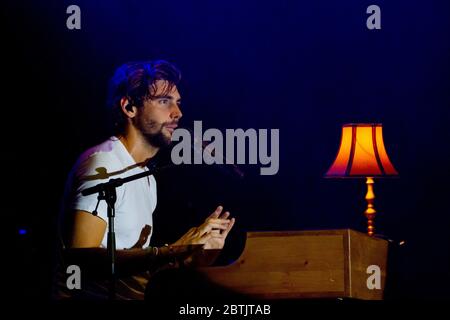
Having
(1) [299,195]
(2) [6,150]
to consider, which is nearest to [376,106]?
(1) [299,195]

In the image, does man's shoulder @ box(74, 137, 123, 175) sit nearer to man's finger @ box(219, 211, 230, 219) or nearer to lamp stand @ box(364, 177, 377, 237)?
man's finger @ box(219, 211, 230, 219)

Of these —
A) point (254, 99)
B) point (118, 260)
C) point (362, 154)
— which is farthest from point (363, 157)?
point (118, 260)

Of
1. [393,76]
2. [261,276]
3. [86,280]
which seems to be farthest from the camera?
[393,76]

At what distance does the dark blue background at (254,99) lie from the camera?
6.79m

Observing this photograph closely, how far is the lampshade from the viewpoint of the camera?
6.45 m

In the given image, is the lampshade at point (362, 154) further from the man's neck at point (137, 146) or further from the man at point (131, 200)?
the man's neck at point (137, 146)

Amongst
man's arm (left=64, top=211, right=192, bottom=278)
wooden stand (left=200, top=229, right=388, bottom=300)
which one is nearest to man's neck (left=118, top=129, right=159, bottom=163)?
man's arm (left=64, top=211, right=192, bottom=278)

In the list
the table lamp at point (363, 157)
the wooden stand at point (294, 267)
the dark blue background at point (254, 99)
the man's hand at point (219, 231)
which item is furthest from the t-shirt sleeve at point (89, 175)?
the wooden stand at point (294, 267)

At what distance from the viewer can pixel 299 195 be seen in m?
6.92

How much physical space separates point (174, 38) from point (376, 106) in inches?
51.5

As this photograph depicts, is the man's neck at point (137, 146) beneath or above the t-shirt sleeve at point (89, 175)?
above

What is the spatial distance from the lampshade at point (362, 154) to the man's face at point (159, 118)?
1012 mm

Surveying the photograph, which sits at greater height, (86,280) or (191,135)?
(191,135)

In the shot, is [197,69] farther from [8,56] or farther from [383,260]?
[383,260]
